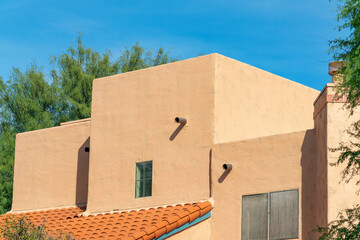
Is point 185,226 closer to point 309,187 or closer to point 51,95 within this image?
point 309,187

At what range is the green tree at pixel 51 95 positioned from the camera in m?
37.8

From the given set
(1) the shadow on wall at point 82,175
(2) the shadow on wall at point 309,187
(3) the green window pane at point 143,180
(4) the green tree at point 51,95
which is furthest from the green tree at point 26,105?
(2) the shadow on wall at point 309,187

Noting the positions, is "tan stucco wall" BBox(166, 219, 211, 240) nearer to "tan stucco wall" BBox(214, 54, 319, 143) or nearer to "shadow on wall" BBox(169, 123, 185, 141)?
"tan stucco wall" BBox(214, 54, 319, 143)

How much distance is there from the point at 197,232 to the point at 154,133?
3741 mm

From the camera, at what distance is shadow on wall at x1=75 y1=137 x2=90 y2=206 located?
25188 mm

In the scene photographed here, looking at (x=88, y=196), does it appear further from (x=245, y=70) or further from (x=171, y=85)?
(x=245, y=70)

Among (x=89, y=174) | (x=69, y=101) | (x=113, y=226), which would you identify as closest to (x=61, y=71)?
(x=69, y=101)

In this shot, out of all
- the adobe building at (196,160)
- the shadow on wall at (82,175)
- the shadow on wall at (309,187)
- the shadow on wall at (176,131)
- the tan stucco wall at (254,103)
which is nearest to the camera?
the shadow on wall at (309,187)

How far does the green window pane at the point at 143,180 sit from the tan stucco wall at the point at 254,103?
106 inches

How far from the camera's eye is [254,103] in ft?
74.8

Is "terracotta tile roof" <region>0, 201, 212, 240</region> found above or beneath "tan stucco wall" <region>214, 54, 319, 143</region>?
beneath

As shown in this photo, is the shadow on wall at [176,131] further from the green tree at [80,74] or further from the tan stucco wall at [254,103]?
the green tree at [80,74]

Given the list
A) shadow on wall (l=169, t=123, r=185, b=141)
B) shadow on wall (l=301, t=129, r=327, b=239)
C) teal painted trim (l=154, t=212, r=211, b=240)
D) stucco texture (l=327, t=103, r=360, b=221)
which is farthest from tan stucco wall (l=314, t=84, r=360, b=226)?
shadow on wall (l=169, t=123, r=185, b=141)

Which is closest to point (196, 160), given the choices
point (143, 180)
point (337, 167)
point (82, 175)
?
point (143, 180)
